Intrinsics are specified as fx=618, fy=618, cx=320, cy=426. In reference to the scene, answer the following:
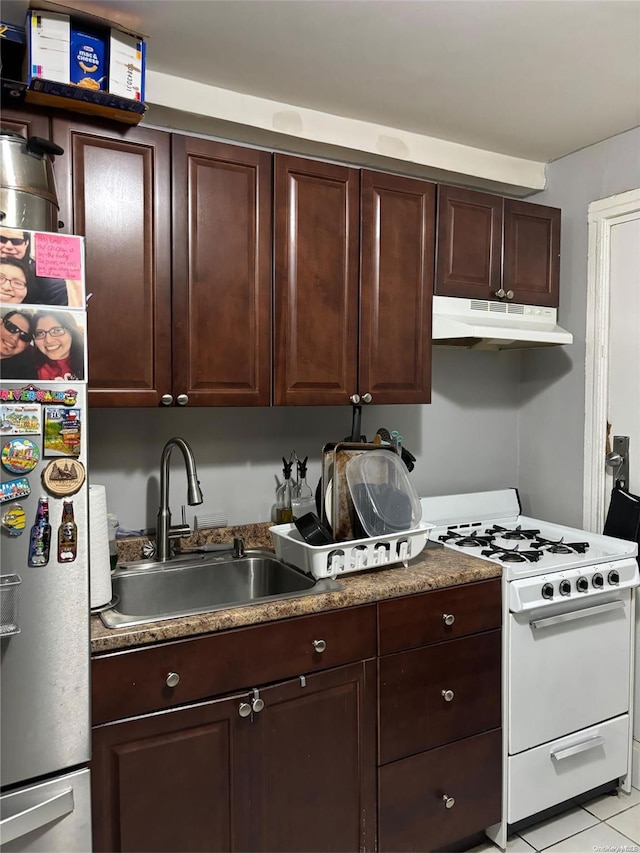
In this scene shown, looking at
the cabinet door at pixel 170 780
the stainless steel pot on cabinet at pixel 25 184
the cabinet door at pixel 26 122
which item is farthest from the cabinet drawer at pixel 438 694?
the cabinet door at pixel 26 122

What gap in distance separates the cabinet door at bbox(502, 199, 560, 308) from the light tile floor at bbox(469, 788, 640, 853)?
6.52 feet

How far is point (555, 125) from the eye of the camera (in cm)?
243

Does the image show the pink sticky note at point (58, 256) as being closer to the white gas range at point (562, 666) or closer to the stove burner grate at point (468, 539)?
the white gas range at point (562, 666)

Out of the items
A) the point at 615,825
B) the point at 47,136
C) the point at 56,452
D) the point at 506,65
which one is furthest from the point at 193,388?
the point at 615,825

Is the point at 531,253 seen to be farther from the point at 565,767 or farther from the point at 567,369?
the point at 565,767

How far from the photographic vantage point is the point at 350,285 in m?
2.13

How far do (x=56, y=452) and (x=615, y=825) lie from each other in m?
2.34

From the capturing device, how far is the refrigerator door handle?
4.32 ft

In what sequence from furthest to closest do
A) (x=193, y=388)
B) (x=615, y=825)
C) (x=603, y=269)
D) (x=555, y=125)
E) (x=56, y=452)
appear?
(x=603, y=269) < (x=555, y=125) < (x=615, y=825) < (x=193, y=388) < (x=56, y=452)

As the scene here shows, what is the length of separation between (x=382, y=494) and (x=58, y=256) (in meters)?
1.26

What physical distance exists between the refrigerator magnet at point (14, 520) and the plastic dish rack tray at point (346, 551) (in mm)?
852

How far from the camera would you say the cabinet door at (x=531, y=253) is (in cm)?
251

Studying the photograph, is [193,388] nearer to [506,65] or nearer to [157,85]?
[157,85]

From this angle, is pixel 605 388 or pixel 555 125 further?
pixel 605 388
